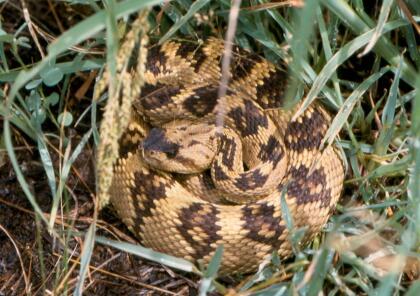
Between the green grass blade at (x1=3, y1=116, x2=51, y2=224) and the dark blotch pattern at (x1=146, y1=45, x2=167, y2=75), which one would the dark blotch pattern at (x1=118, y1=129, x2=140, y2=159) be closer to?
the dark blotch pattern at (x1=146, y1=45, x2=167, y2=75)

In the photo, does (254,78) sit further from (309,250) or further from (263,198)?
(309,250)

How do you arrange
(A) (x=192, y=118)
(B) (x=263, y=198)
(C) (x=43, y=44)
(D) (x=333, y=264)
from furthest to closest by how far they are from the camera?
(C) (x=43, y=44)
(A) (x=192, y=118)
(B) (x=263, y=198)
(D) (x=333, y=264)

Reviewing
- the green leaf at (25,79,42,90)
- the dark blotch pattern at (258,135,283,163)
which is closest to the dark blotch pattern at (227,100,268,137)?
the dark blotch pattern at (258,135,283,163)

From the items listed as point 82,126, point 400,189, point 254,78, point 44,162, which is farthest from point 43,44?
point 400,189

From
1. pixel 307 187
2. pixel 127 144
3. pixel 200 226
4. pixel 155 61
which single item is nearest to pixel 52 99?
pixel 127 144

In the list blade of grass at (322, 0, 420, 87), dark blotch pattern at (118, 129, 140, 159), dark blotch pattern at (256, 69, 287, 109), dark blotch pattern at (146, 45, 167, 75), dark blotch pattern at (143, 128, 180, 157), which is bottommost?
dark blotch pattern at (118, 129, 140, 159)

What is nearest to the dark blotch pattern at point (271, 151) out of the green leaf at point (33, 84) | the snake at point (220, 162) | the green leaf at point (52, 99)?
the snake at point (220, 162)

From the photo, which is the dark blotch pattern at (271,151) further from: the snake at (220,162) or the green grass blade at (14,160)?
the green grass blade at (14,160)
